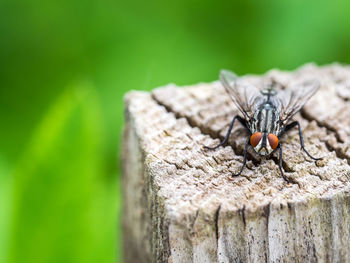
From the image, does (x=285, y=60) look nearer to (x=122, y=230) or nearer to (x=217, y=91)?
(x=217, y=91)

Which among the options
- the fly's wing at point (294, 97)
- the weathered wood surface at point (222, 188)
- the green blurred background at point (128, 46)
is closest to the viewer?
the weathered wood surface at point (222, 188)

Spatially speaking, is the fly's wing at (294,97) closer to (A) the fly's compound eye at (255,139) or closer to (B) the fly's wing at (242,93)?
(B) the fly's wing at (242,93)

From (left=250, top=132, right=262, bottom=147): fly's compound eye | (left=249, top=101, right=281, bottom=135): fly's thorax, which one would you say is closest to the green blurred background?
(left=249, top=101, right=281, bottom=135): fly's thorax

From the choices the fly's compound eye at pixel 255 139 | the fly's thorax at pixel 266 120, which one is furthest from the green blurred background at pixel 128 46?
the fly's compound eye at pixel 255 139

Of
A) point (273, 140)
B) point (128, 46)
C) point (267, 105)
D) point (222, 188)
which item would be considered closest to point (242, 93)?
point (267, 105)

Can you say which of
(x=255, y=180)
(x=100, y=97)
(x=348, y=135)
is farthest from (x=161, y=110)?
(x=100, y=97)

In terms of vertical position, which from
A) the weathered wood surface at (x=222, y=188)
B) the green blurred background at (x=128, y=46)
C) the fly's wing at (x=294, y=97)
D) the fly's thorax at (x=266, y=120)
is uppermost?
the green blurred background at (x=128, y=46)

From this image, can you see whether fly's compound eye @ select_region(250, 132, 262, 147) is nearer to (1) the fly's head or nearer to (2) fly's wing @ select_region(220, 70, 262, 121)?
(1) the fly's head
